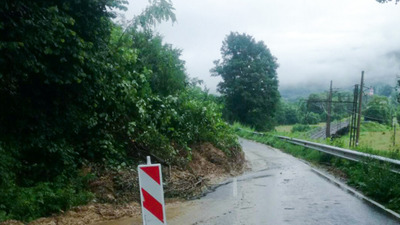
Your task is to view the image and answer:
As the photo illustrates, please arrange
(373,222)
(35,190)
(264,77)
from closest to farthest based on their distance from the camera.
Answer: (373,222)
(35,190)
(264,77)

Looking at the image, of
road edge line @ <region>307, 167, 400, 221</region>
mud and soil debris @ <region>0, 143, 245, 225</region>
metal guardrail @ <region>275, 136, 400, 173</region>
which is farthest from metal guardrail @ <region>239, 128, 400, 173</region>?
mud and soil debris @ <region>0, 143, 245, 225</region>

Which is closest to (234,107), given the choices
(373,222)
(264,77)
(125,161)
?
(264,77)

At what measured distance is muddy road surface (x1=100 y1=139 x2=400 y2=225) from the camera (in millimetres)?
6836

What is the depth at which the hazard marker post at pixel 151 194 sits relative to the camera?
16.0ft

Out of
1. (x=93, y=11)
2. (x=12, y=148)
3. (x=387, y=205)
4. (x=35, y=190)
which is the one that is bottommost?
(x=387, y=205)

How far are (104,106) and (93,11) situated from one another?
8.58ft

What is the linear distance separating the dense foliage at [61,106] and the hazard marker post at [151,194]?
2891 mm

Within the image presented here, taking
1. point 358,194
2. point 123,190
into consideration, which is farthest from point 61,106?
point 358,194

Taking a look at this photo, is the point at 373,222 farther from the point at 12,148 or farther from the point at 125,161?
the point at 12,148

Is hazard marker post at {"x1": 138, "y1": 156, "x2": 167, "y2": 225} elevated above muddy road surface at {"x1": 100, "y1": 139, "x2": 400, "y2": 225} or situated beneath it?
elevated above

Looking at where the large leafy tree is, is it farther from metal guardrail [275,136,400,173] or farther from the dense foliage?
the dense foliage

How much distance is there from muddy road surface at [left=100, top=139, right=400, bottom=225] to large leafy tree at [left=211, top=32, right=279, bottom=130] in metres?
40.8

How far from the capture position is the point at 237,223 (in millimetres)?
6676

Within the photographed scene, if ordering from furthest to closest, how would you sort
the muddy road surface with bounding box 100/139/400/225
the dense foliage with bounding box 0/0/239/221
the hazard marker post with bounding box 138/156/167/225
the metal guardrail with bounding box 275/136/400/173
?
the metal guardrail with bounding box 275/136/400/173 → the muddy road surface with bounding box 100/139/400/225 → the dense foliage with bounding box 0/0/239/221 → the hazard marker post with bounding box 138/156/167/225
